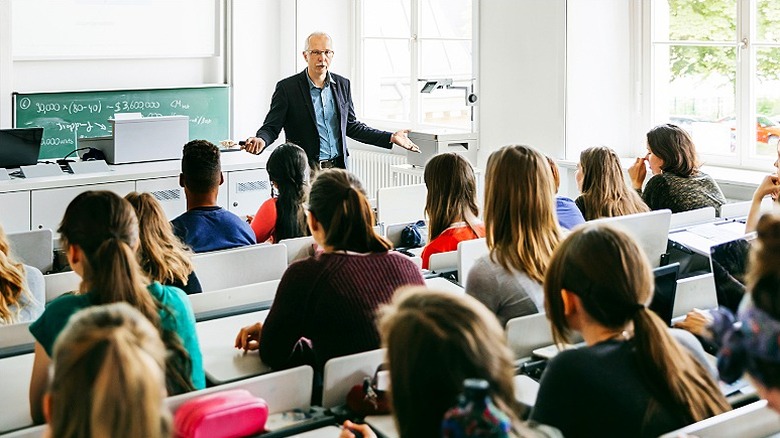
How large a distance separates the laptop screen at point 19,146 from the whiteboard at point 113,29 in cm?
143

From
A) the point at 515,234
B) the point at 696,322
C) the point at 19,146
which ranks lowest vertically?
the point at 696,322

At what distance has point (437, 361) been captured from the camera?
1.47 meters

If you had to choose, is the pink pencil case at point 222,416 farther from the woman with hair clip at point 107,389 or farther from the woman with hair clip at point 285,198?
the woman with hair clip at point 285,198

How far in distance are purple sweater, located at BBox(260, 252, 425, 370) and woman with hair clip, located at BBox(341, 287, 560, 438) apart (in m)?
1.06

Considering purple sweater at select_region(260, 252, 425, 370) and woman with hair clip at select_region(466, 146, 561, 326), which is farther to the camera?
woman with hair clip at select_region(466, 146, 561, 326)

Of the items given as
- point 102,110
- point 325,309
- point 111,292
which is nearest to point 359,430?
point 325,309

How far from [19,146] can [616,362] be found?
4893mm

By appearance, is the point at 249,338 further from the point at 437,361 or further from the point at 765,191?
the point at 765,191

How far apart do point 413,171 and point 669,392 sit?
527 cm

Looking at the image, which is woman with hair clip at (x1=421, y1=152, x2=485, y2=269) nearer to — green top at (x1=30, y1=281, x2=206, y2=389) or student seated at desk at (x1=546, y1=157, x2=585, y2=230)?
student seated at desk at (x1=546, y1=157, x2=585, y2=230)

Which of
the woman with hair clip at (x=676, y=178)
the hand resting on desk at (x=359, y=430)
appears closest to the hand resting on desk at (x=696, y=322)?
the hand resting on desk at (x=359, y=430)

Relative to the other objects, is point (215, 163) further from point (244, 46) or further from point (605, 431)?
point (244, 46)

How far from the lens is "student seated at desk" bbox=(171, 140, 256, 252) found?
3.89 m

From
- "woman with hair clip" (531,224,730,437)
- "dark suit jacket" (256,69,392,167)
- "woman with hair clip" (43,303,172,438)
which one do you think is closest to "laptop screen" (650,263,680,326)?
"woman with hair clip" (531,224,730,437)
